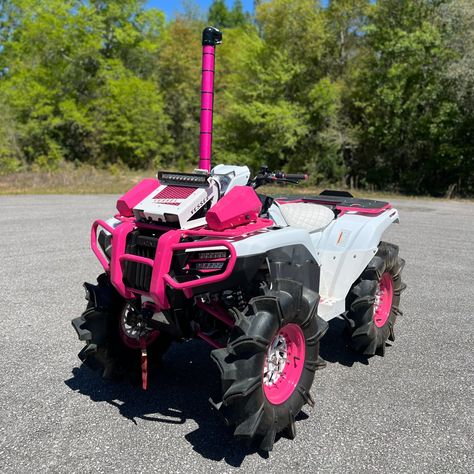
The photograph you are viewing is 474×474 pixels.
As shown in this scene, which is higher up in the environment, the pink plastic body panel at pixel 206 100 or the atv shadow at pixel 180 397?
the pink plastic body panel at pixel 206 100

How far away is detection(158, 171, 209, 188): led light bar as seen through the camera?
10.1 feet

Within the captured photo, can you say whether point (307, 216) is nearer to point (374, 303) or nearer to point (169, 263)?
point (374, 303)

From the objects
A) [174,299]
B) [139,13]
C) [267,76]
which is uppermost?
[139,13]

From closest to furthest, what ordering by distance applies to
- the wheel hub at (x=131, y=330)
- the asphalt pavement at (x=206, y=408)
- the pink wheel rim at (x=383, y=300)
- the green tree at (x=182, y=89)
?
the asphalt pavement at (x=206, y=408)
the wheel hub at (x=131, y=330)
the pink wheel rim at (x=383, y=300)
the green tree at (x=182, y=89)

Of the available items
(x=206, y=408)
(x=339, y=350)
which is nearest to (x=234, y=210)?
(x=206, y=408)

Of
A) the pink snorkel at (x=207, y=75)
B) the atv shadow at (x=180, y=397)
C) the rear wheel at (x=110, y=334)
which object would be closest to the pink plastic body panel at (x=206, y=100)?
the pink snorkel at (x=207, y=75)

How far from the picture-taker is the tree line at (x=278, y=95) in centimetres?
2308

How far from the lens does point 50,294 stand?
19.7ft

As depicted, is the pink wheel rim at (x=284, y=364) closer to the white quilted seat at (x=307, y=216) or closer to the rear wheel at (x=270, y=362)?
the rear wheel at (x=270, y=362)

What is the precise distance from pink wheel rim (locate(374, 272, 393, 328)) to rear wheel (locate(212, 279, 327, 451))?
4.95 feet

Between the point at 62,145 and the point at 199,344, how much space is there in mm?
29477

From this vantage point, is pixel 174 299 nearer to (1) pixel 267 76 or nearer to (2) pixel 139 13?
(1) pixel 267 76

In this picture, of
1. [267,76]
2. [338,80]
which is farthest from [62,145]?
[338,80]

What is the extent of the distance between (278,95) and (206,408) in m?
24.6
